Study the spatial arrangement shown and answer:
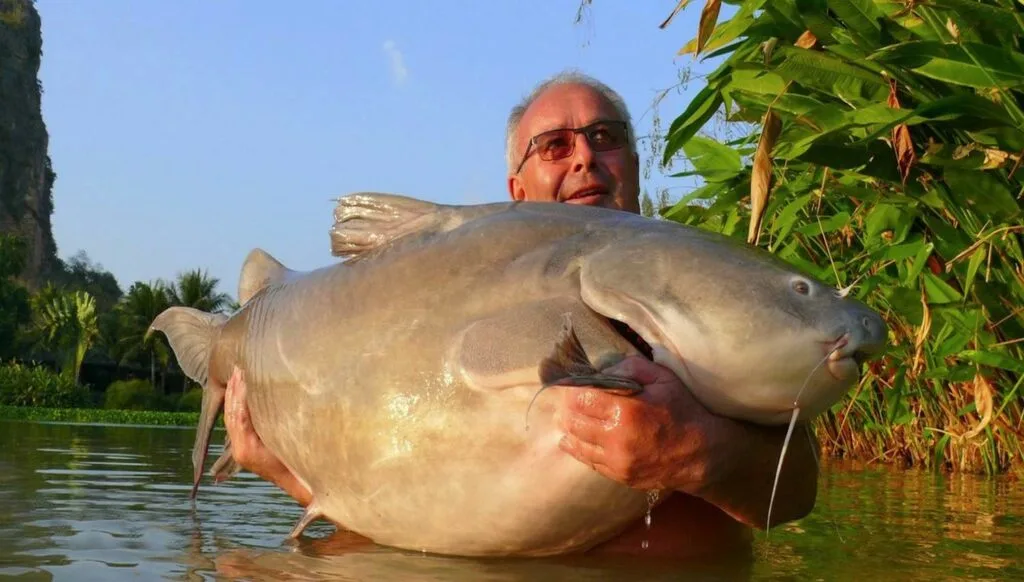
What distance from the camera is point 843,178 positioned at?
4.38 meters

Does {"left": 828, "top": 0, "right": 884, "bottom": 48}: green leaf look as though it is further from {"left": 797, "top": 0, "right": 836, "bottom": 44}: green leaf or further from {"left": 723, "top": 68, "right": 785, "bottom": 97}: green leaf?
{"left": 723, "top": 68, "right": 785, "bottom": 97}: green leaf

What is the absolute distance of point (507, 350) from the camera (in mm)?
2232

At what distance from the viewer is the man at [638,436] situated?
6.93 ft

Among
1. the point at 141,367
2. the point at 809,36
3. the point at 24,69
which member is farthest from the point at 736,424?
the point at 24,69

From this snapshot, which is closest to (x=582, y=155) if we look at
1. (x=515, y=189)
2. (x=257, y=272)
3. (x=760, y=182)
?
(x=515, y=189)

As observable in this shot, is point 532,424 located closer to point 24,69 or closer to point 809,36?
point 809,36

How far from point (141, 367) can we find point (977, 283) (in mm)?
45674

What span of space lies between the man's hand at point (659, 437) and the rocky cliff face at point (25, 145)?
2769 inches

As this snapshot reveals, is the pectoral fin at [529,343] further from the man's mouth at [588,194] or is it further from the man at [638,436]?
the man's mouth at [588,194]

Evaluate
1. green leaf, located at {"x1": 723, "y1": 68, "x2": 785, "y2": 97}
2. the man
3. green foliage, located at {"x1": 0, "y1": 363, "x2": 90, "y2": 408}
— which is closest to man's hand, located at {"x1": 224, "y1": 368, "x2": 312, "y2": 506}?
the man

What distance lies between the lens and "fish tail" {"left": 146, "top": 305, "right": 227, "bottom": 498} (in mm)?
3311

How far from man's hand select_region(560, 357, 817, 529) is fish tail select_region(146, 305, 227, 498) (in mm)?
Result: 1531

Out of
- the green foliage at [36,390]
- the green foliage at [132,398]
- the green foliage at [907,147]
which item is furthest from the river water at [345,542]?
the green foliage at [132,398]

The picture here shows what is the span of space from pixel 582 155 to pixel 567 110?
20 centimetres
